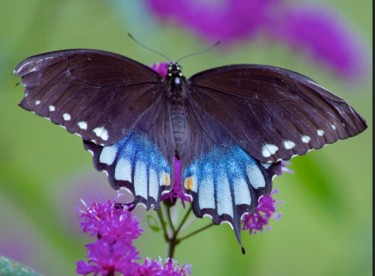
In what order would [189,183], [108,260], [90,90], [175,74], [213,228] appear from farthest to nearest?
1. [213,228]
2. [175,74]
3. [90,90]
4. [189,183]
5. [108,260]

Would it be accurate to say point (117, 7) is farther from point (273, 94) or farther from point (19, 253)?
point (19, 253)

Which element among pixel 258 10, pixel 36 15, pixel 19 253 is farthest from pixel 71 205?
pixel 258 10

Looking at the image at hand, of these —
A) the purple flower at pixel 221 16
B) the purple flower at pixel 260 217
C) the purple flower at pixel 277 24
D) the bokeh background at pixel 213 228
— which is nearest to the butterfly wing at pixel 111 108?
the bokeh background at pixel 213 228

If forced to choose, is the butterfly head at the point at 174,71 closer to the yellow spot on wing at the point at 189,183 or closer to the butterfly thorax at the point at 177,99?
the butterfly thorax at the point at 177,99

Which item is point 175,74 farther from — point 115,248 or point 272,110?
point 115,248

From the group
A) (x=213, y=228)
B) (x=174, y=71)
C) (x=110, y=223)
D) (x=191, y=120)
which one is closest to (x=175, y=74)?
(x=174, y=71)

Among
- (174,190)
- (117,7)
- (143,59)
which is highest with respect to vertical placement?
(143,59)

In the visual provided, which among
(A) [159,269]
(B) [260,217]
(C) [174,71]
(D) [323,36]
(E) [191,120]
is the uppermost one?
(D) [323,36]
